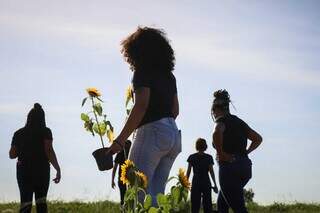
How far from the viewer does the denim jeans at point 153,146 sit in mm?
4039

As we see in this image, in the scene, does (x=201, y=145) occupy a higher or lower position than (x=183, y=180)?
higher

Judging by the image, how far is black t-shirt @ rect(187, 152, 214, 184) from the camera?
946 centimetres

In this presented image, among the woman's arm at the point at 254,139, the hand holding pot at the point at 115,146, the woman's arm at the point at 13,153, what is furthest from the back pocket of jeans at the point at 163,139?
the woman's arm at the point at 13,153

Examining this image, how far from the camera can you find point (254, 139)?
6.44 m

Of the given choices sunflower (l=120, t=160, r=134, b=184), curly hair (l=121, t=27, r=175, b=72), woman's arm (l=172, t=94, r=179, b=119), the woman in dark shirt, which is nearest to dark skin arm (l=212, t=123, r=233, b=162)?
woman's arm (l=172, t=94, r=179, b=119)

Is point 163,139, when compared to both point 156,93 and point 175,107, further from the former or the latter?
point 175,107

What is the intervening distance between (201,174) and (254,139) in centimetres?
312

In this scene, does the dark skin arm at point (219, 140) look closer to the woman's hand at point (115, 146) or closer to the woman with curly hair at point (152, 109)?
the woman with curly hair at point (152, 109)

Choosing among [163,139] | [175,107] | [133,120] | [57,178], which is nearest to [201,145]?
[57,178]

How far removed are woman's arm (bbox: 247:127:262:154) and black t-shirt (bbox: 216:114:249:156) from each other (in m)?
0.21

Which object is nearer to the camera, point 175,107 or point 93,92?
point 93,92

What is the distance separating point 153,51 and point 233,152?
2.09 metres

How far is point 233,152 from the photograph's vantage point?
608 cm

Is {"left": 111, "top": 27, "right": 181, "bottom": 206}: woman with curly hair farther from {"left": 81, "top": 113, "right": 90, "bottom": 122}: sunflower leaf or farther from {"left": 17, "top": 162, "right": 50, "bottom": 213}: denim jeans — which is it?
{"left": 17, "top": 162, "right": 50, "bottom": 213}: denim jeans
